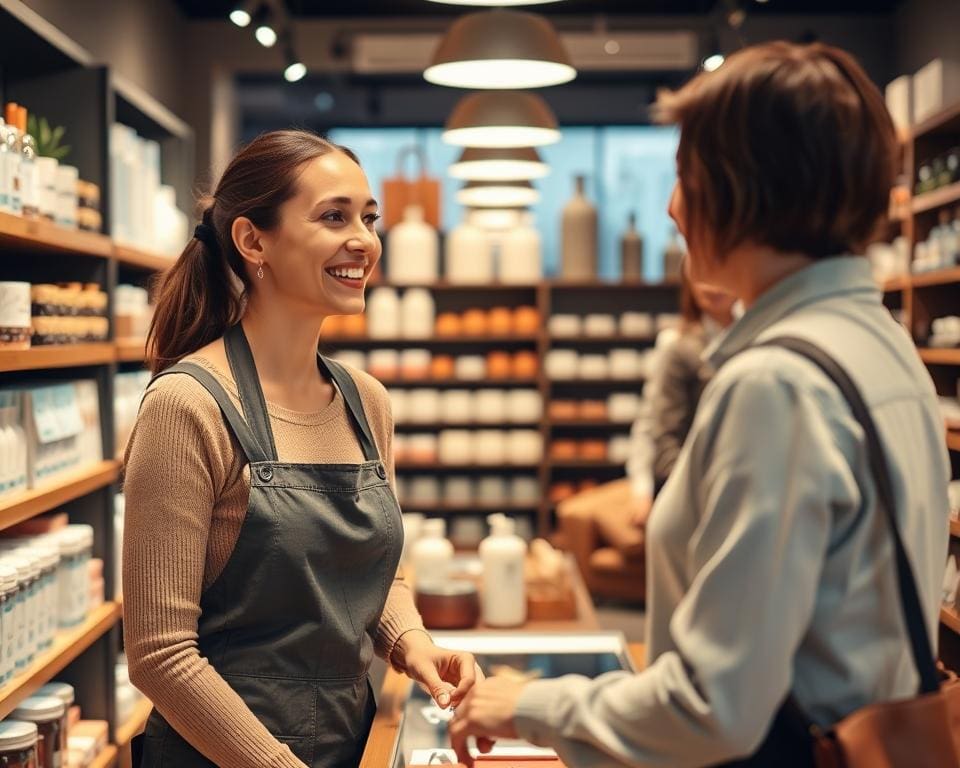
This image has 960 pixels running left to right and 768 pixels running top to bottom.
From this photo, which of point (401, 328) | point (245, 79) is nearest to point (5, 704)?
point (401, 328)

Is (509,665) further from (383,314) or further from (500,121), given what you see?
(383,314)

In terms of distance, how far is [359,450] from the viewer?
2.15 m

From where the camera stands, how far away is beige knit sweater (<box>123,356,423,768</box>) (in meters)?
1.80

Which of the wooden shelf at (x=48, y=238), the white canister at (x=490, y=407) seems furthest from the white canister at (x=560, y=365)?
the wooden shelf at (x=48, y=238)

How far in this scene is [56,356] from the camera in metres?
3.16

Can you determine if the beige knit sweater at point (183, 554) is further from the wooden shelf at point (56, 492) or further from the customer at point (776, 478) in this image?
the wooden shelf at point (56, 492)

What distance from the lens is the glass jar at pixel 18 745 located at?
2811mm

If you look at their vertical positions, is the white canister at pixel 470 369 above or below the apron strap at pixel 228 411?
below

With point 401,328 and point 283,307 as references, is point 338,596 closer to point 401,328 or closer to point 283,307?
point 283,307

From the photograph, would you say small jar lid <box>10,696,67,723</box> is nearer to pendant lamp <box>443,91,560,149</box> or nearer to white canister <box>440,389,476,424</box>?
pendant lamp <box>443,91,560,149</box>

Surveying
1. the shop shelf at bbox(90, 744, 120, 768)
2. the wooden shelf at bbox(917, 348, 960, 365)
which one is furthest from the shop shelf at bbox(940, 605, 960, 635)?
the shop shelf at bbox(90, 744, 120, 768)

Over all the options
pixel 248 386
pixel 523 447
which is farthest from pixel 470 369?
pixel 248 386

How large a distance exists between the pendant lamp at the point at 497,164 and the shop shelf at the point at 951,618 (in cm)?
299

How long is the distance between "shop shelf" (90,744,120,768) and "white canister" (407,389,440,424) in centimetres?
457
